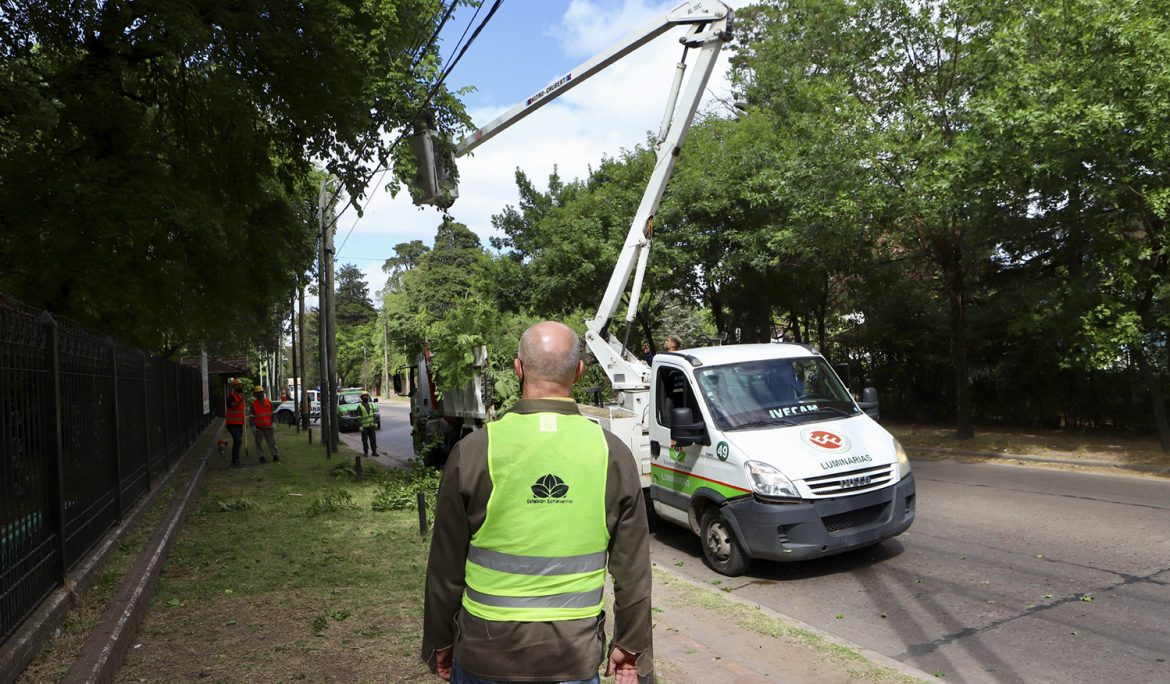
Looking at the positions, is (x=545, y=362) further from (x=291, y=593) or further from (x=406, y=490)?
(x=406, y=490)

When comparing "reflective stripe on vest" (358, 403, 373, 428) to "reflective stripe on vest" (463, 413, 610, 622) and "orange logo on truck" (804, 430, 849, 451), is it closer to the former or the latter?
"orange logo on truck" (804, 430, 849, 451)

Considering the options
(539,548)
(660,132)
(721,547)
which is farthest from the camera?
(660,132)

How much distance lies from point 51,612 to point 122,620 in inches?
15.6

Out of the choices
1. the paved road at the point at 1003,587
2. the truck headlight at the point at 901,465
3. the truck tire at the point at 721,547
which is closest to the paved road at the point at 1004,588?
the paved road at the point at 1003,587

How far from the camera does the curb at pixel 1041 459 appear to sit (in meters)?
12.2

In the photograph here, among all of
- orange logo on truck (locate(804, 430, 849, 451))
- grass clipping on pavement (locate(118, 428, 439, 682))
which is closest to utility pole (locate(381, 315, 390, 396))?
A: grass clipping on pavement (locate(118, 428, 439, 682))

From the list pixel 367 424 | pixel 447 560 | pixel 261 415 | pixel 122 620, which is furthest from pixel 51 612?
pixel 367 424

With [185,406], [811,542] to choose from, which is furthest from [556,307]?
[811,542]

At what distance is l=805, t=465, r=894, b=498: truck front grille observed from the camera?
6.57 m

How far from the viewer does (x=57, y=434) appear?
5.68m

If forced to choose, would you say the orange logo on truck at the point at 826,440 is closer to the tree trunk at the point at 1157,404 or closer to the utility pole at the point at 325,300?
the tree trunk at the point at 1157,404

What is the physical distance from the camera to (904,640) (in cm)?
532

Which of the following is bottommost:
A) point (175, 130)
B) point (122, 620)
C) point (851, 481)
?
point (122, 620)

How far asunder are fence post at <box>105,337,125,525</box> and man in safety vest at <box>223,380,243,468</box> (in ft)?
28.8
